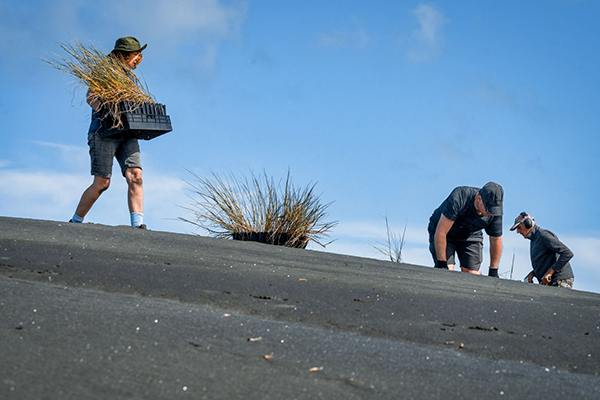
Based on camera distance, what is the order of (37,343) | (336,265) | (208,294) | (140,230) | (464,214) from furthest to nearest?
(464,214) → (140,230) → (336,265) → (208,294) → (37,343)

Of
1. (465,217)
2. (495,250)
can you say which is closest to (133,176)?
(465,217)

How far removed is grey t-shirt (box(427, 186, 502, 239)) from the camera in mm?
5820

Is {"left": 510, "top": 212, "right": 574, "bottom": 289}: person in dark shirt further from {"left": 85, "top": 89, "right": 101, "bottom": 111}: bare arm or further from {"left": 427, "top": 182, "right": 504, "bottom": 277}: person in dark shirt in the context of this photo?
{"left": 85, "top": 89, "right": 101, "bottom": 111}: bare arm

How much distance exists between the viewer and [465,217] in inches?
236

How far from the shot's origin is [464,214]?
5.97 m

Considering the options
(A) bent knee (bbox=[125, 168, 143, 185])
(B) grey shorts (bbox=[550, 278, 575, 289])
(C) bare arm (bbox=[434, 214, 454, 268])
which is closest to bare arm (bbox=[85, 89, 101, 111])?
(A) bent knee (bbox=[125, 168, 143, 185])

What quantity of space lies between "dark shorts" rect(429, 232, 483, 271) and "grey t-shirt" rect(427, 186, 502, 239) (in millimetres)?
57

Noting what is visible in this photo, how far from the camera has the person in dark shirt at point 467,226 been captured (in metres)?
5.78

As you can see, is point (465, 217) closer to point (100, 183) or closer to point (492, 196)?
point (492, 196)

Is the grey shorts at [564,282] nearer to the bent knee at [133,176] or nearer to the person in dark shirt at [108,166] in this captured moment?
the person in dark shirt at [108,166]

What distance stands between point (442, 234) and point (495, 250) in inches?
29.2

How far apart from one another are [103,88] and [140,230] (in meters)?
1.53

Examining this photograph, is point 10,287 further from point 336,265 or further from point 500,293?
point 500,293

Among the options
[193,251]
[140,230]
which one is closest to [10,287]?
[193,251]
